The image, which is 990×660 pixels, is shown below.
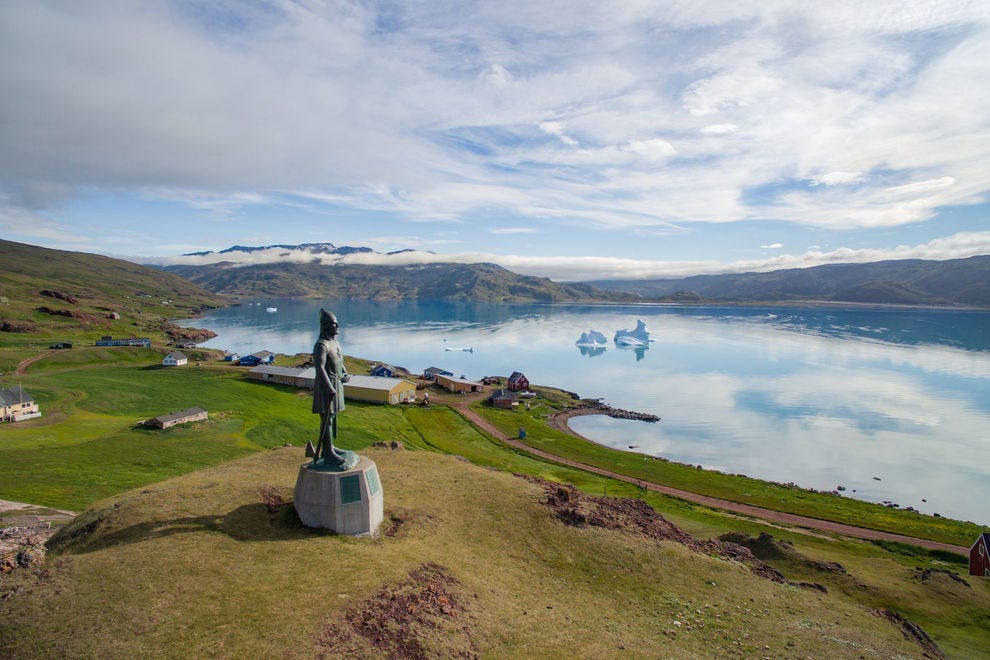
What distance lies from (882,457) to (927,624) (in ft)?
195

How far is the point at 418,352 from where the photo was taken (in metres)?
167

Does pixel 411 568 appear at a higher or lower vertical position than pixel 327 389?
lower

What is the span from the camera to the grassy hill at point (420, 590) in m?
14.6

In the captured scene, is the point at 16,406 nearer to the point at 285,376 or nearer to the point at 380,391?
the point at 285,376

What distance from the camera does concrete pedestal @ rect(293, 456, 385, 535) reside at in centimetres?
2173

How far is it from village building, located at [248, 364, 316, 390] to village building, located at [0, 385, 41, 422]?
3310 cm

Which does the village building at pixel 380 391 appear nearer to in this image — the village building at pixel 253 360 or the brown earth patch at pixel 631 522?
the village building at pixel 253 360

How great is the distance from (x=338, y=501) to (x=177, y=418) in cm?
4004

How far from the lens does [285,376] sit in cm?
8238

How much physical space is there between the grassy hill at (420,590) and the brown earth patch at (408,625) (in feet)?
0.19

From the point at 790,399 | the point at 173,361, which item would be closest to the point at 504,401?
the point at 173,361

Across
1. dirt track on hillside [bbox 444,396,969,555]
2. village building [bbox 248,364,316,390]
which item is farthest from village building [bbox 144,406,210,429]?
dirt track on hillside [bbox 444,396,969,555]

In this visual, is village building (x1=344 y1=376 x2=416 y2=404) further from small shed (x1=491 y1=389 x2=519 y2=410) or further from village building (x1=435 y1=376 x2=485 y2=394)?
small shed (x1=491 y1=389 x2=519 y2=410)

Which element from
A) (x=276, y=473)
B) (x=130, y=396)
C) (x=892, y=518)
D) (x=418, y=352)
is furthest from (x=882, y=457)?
(x=418, y=352)
